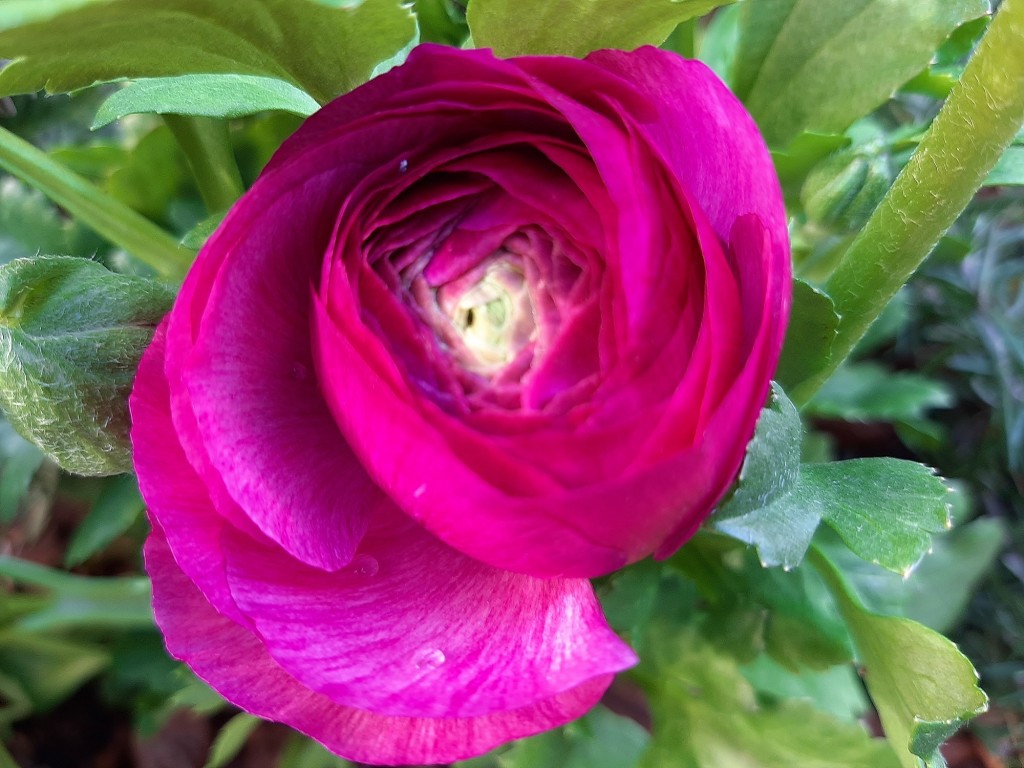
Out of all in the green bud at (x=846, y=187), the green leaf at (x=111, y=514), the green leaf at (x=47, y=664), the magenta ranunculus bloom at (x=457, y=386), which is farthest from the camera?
the green leaf at (x=47, y=664)

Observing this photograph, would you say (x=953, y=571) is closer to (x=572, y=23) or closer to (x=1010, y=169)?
(x=1010, y=169)

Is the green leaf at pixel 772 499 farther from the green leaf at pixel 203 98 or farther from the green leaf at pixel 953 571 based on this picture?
the green leaf at pixel 953 571

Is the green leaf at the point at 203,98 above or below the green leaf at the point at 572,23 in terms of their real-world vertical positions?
below

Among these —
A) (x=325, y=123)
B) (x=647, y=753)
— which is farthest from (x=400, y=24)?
(x=647, y=753)

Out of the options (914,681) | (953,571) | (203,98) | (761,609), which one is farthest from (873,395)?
(203,98)

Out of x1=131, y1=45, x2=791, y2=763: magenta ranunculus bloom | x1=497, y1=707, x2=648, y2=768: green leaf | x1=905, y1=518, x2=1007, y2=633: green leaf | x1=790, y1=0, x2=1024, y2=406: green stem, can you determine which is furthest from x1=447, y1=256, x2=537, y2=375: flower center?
x1=905, y1=518, x2=1007, y2=633: green leaf

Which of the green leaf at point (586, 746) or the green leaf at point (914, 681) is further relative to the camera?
the green leaf at point (586, 746)

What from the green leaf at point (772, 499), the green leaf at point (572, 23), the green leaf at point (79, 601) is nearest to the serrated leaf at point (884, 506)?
the green leaf at point (772, 499)
